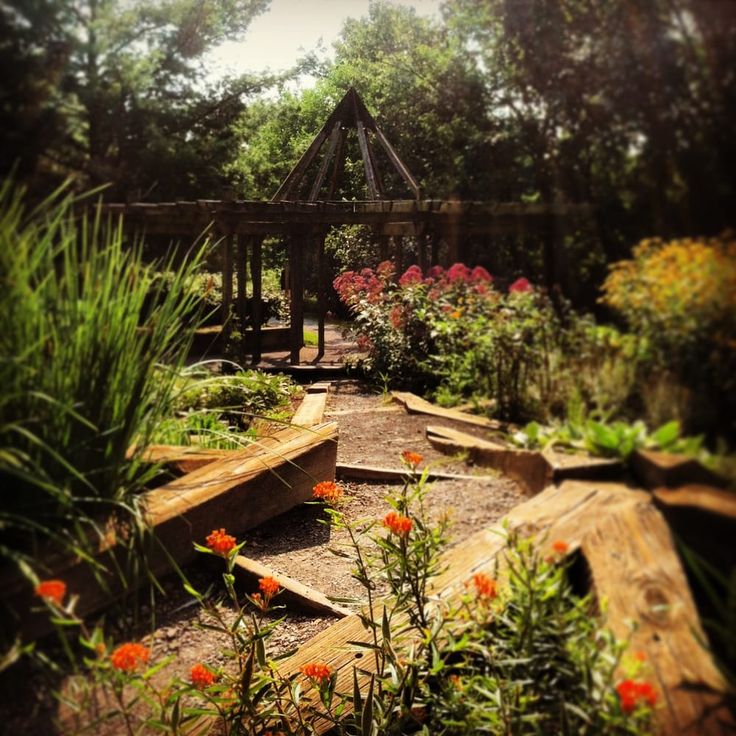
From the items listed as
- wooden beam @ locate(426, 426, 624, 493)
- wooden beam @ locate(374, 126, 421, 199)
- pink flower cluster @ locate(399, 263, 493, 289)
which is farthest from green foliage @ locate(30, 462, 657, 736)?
wooden beam @ locate(374, 126, 421, 199)

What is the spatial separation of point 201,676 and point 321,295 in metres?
1.31

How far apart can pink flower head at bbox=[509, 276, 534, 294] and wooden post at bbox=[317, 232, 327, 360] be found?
94cm

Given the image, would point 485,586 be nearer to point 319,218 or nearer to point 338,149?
point 319,218

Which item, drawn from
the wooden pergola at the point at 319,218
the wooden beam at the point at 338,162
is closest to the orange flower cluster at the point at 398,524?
the wooden pergola at the point at 319,218

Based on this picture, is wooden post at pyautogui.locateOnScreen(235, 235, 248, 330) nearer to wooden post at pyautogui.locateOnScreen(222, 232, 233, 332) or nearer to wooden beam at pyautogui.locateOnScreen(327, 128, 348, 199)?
wooden post at pyautogui.locateOnScreen(222, 232, 233, 332)

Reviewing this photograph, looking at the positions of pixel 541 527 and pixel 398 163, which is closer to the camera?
pixel 541 527

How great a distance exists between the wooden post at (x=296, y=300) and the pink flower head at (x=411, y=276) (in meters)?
0.45

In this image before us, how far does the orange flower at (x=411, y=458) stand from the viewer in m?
2.05

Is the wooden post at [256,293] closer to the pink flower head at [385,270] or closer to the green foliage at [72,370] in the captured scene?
the pink flower head at [385,270]

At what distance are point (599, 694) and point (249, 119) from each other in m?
1.75

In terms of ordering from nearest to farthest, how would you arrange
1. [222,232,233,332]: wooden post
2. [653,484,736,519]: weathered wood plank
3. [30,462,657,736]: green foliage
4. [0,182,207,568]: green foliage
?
[653,484,736,519]: weathered wood plank
[0,182,207,568]: green foliage
[30,462,657,736]: green foliage
[222,232,233,332]: wooden post

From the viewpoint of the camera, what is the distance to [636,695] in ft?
4.46

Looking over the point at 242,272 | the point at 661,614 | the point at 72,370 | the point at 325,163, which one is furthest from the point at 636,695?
the point at 325,163

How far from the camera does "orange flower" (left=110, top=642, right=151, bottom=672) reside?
166 centimetres
